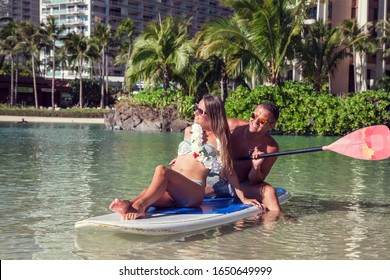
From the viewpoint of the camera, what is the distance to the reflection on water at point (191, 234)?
650 centimetres

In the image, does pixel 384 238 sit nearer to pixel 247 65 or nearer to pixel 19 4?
pixel 247 65

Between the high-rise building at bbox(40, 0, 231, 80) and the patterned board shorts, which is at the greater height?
the high-rise building at bbox(40, 0, 231, 80)

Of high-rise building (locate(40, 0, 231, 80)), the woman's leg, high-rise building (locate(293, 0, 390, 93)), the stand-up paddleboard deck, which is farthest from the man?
high-rise building (locate(40, 0, 231, 80))

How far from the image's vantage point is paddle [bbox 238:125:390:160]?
8352mm

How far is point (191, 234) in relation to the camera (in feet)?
23.1

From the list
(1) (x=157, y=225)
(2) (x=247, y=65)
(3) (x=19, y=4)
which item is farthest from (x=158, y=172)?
(3) (x=19, y=4)

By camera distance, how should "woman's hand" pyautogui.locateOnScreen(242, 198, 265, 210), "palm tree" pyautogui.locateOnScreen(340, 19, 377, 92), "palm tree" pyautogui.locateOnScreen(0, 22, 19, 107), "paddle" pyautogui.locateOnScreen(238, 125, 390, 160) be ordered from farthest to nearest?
1. "palm tree" pyautogui.locateOnScreen(0, 22, 19, 107)
2. "palm tree" pyautogui.locateOnScreen(340, 19, 377, 92)
3. "paddle" pyautogui.locateOnScreen(238, 125, 390, 160)
4. "woman's hand" pyautogui.locateOnScreen(242, 198, 265, 210)

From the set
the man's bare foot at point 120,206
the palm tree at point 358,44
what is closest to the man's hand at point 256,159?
the man's bare foot at point 120,206

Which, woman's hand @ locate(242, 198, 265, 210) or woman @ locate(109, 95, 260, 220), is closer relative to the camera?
woman @ locate(109, 95, 260, 220)

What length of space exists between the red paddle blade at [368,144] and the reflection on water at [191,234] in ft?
2.80

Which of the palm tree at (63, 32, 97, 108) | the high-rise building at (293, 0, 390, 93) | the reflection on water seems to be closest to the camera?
the reflection on water

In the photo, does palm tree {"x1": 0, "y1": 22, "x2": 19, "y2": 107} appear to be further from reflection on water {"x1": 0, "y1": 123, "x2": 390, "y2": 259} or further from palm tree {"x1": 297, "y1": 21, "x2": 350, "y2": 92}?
reflection on water {"x1": 0, "y1": 123, "x2": 390, "y2": 259}

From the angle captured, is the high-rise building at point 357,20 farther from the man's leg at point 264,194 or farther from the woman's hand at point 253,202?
the woman's hand at point 253,202

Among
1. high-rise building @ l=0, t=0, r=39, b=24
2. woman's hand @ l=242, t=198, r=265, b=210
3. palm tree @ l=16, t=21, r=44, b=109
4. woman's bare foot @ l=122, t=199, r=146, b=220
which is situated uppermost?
high-rise building @ l=0, t=0, r=39, b=24
